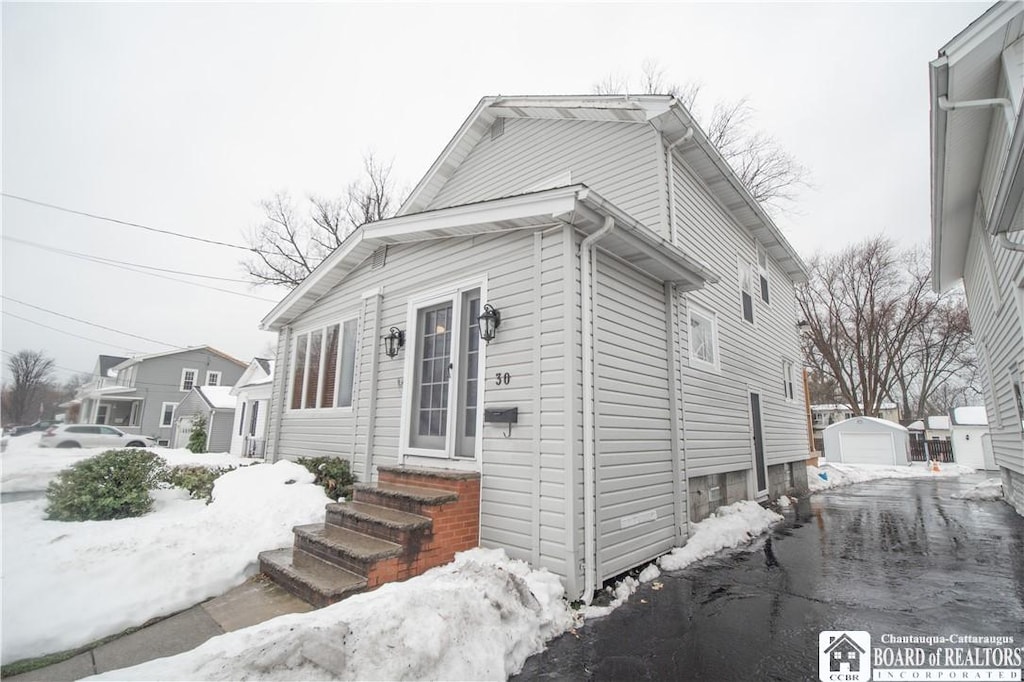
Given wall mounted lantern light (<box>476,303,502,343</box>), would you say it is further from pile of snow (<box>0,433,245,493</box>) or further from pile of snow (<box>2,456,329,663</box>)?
pile of snow (<box>0,433,245,493</box>)

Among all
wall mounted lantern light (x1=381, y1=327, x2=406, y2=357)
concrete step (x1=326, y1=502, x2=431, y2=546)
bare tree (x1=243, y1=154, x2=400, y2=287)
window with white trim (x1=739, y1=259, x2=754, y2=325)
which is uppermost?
bare tree (x1=243, y1=154, x2=400, y2=287)

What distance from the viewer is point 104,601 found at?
11.3ft

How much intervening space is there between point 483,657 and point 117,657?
2476mm

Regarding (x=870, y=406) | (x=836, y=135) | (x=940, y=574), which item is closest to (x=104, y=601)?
(x=940, y=574)

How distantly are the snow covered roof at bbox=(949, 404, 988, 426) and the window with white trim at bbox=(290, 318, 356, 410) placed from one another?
27.0 m

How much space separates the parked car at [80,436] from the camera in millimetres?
3268

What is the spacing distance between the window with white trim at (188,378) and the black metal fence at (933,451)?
39.9m

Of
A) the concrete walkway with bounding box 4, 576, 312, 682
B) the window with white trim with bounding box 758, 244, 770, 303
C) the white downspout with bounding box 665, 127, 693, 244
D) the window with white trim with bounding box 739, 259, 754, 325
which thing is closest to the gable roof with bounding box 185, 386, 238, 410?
the concrete walkway with bounding box 4, 576, 312, 682

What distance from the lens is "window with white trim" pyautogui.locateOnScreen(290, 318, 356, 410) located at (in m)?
7.16

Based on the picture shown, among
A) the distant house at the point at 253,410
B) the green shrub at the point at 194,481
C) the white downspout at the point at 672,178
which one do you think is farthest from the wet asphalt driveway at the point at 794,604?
the distant house at the point at 253,410

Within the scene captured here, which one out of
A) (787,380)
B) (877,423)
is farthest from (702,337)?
A: (877,423)

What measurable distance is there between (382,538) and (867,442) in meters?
24.8

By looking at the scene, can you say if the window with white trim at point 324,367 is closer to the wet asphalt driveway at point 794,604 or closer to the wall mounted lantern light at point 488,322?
the wall mounted lantern light at point 488,322

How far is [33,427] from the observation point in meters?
2.94
